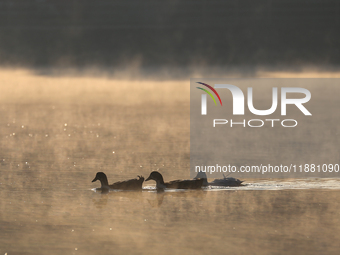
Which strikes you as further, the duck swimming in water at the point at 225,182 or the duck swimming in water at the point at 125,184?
the duck swimming in water at the point at 225,182

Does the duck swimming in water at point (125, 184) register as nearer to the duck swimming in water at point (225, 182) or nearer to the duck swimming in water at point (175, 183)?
the duck swimming in water at point (175, 183)

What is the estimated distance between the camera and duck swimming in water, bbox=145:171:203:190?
50.3 feet

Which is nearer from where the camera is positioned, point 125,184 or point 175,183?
point 125,184

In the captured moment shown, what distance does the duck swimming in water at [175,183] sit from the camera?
603 inches

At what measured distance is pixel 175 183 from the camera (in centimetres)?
1561

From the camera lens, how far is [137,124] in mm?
38219

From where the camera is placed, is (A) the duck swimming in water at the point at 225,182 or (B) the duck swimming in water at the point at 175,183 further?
(A) the duck swimming in water at the point at 225,182

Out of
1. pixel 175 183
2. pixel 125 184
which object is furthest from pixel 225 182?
pixel 125 184

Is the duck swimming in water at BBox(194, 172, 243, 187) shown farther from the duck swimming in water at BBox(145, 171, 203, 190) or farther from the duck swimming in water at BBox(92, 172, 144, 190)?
the duck swimming in water at BBox(92, 172, 144, 190)

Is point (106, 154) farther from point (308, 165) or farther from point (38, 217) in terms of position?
point (38, 217)

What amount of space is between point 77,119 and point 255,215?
1238 inches

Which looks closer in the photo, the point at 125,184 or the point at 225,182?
the point at 125,184

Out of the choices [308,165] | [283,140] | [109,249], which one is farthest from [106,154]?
[109,249]

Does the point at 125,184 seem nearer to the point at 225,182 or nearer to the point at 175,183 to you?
the point at 175,183
